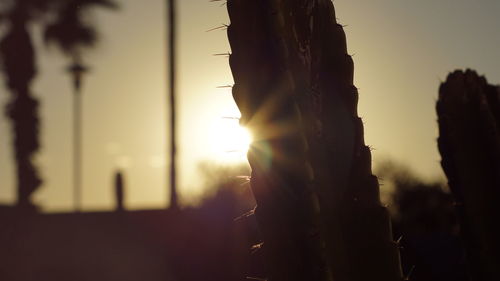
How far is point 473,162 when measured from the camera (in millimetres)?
6062

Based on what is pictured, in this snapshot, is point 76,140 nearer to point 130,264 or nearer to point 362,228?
point 130,264

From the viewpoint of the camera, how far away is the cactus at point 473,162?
5.86 metres

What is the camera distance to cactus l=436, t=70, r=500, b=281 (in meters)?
5.86

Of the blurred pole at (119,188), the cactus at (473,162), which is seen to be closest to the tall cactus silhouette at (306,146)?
the cactus at (473,162)

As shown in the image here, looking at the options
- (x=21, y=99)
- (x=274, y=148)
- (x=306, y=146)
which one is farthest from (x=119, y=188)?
(x=306, y=146)

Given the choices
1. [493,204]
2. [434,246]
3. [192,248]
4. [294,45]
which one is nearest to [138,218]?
[192,248]

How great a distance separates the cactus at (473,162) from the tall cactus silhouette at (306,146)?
197cm

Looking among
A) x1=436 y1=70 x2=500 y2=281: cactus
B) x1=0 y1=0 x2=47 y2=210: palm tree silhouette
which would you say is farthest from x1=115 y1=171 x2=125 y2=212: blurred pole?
x1=436 y1=70 x2=500 y2=281: cactus

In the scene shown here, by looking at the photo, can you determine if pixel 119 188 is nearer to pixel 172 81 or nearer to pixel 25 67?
pixel 25 67

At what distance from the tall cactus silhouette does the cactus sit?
6.45ft

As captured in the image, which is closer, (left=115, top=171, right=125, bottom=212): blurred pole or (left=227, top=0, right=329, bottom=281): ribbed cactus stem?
(left=227, top=0, right=329, bottom=281): ribbed cactus stem

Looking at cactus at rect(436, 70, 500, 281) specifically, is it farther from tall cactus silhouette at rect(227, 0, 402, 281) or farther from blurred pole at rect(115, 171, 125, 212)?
blurred pole at rect(115, 171, 125, 212)

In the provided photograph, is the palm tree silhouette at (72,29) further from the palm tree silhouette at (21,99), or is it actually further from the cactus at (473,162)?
the cactus at (473,162)

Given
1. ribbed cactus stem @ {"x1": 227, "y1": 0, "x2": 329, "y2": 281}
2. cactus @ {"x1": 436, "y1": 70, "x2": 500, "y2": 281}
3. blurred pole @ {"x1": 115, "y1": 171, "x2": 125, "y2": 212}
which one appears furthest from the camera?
blurred pole @ {"x1": 115, "y1": 171, "x2": 125, "y2": 212}
